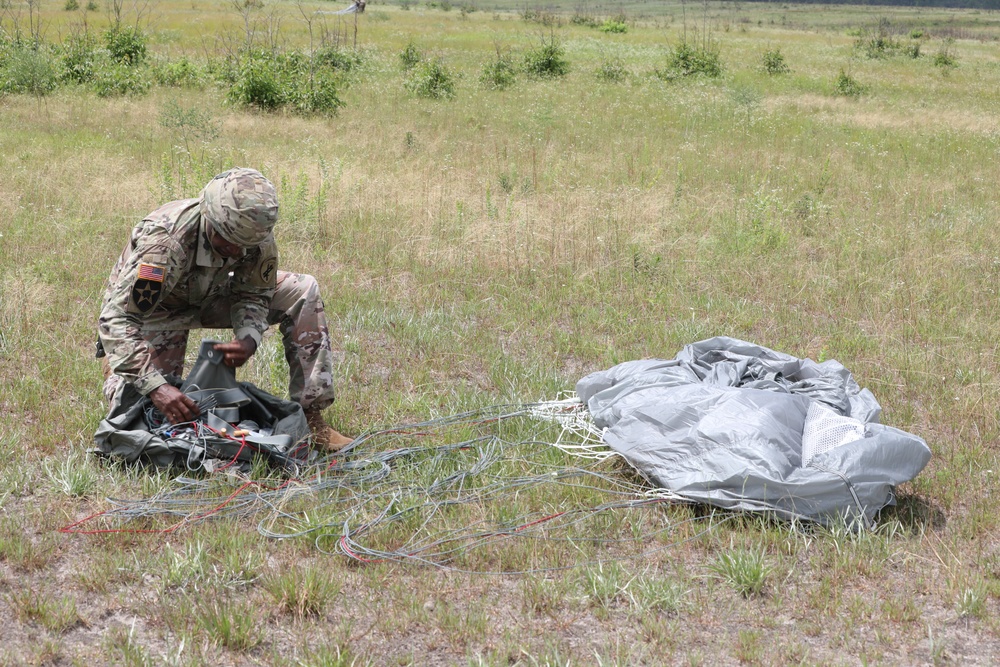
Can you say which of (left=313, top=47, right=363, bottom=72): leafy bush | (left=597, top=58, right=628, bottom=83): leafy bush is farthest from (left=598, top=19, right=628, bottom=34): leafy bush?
(left=313, top=47, right=363, bottom=72): leafy bush

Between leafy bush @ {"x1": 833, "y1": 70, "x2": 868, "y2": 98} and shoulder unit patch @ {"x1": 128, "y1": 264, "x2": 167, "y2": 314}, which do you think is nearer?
shoulder unit patch @ {"x1": 128, "y1": 264, "x2": 167, "y2": 314}

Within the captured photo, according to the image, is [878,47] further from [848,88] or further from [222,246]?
[222,246]

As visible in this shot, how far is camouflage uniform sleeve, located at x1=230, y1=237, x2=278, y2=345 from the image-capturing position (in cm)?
426

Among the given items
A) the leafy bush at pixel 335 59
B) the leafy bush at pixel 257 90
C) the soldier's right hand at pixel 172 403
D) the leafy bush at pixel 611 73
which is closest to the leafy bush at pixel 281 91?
the leafy bush at pixel 257 90

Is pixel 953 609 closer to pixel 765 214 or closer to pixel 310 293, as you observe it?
pixel 310 293

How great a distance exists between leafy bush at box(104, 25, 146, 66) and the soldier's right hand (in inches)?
588

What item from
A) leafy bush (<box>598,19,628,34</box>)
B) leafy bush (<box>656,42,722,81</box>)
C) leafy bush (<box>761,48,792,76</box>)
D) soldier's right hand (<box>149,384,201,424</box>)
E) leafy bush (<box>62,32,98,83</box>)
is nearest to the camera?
soldier's right hand (<box>149,384,201,424</box>)

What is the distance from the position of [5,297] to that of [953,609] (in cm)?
550

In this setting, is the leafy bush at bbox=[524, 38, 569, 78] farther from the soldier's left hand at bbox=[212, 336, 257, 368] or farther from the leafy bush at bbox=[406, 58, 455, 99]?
the soldier's left hand at bbox=[212, 336, 257, 368]

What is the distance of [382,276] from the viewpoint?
22.4ft

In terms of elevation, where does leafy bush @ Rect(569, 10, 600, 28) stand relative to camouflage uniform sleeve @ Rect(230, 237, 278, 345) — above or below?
above

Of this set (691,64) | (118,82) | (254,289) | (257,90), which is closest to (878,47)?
(691,64)

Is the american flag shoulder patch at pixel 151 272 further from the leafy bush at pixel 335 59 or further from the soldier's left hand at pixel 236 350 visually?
the leafy bush at pixel 335 59

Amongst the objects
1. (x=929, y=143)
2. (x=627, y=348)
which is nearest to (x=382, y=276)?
(x=627, y=348)
